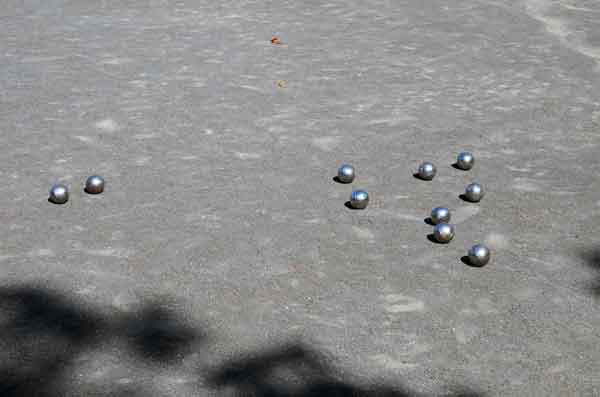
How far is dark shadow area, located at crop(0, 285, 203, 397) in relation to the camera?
400 cm

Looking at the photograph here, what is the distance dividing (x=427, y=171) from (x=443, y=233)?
112cm

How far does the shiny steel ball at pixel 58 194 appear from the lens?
596 cm

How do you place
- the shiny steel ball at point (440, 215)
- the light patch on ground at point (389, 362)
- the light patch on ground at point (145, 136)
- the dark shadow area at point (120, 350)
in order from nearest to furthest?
the dark shadow area at point (120, 350) < the light patch on ground at point (389, 362) < the shiny steel ball at point (440, 215) < the light patch on ground at point (145, 136)

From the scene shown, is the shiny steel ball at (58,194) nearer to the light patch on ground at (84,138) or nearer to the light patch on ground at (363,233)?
the light patch on ground at (84,138)

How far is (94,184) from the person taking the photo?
20.1 ft

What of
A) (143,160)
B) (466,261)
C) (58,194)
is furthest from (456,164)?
(58,194)

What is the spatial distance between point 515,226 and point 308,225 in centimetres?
147

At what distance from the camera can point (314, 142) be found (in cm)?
734

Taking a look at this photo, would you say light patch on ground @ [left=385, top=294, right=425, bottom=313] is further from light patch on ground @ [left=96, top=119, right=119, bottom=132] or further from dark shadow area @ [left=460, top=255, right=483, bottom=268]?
light patch on ground @ [left=96, top=119, right=119, bottom=132]

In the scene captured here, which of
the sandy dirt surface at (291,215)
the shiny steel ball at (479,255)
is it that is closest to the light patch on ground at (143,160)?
the sandy dirt surface at (291,215)

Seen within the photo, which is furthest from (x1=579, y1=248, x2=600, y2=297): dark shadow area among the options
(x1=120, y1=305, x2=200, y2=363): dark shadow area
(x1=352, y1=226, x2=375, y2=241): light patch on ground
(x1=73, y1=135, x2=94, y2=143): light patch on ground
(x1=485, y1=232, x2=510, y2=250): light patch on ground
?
(x1=73, y1=135, x2=94, y2=143): light patch on ground

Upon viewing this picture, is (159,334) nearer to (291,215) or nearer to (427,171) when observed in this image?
(291,215)

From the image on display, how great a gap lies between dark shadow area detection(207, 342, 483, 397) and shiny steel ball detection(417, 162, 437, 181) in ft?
8.67

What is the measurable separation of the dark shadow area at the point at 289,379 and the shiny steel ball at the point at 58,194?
94.2 inches
